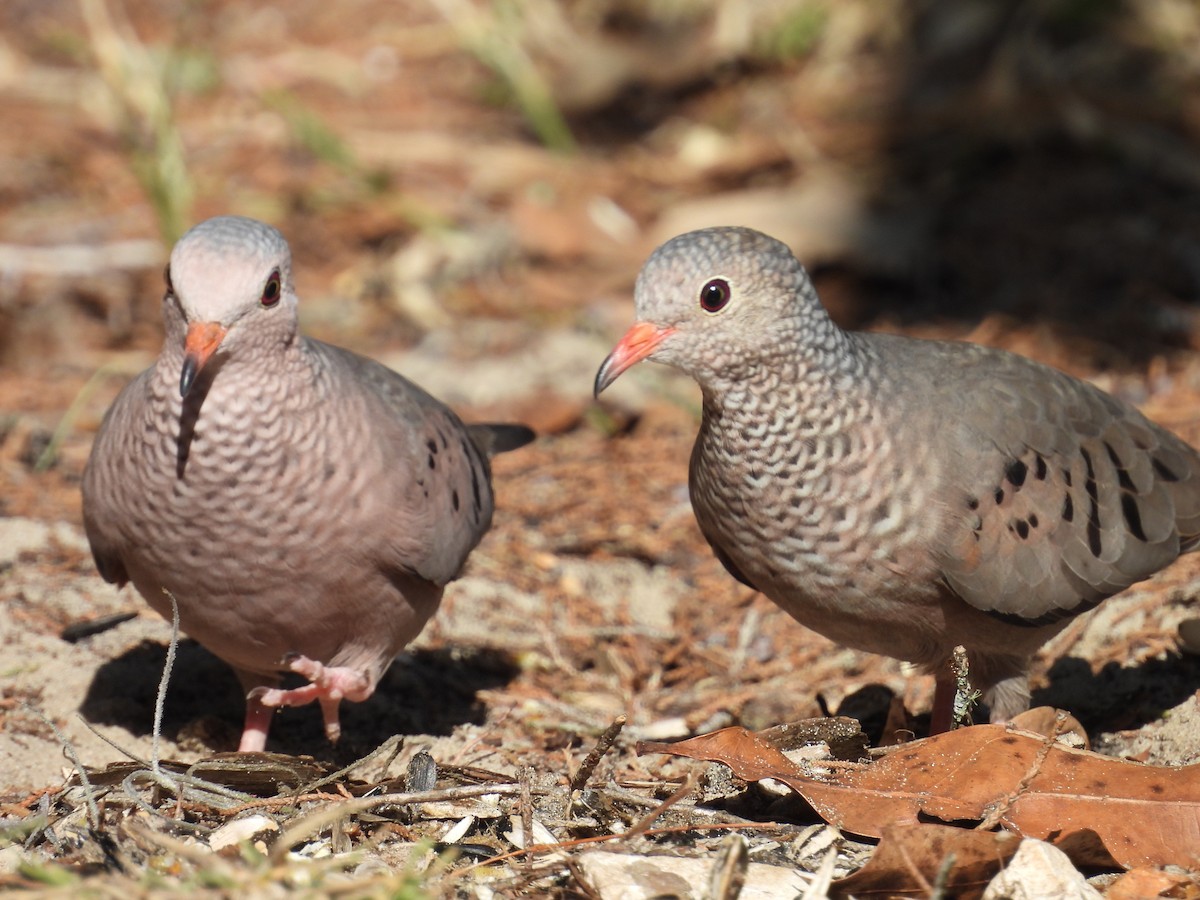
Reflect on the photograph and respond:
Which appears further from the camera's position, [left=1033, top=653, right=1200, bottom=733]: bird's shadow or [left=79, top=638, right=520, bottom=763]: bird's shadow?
[left=79, top=638, right=520, bottom=763]: bird's shadow

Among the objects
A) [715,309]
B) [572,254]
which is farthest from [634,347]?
[572,254]

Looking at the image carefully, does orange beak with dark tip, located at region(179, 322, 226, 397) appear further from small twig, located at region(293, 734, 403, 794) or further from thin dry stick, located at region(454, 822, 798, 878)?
thin dry stick, located at region(454, 822, 798, 878)

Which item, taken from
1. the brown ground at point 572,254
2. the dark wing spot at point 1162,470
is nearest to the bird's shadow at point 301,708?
the brown ground at point 572,254

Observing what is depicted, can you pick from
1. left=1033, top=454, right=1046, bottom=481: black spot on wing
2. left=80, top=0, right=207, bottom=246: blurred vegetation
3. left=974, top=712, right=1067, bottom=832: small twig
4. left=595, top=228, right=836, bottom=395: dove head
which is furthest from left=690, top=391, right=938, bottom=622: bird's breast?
left=80, top=0, right=207, bottom=246: blurred vegetation

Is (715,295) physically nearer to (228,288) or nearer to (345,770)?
(228,288)

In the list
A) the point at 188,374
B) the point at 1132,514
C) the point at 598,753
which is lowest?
the point at 598,753

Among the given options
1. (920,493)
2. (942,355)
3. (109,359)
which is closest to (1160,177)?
(942,355)

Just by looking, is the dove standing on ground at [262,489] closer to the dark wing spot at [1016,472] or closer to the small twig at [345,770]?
the small twig at [345,770]
